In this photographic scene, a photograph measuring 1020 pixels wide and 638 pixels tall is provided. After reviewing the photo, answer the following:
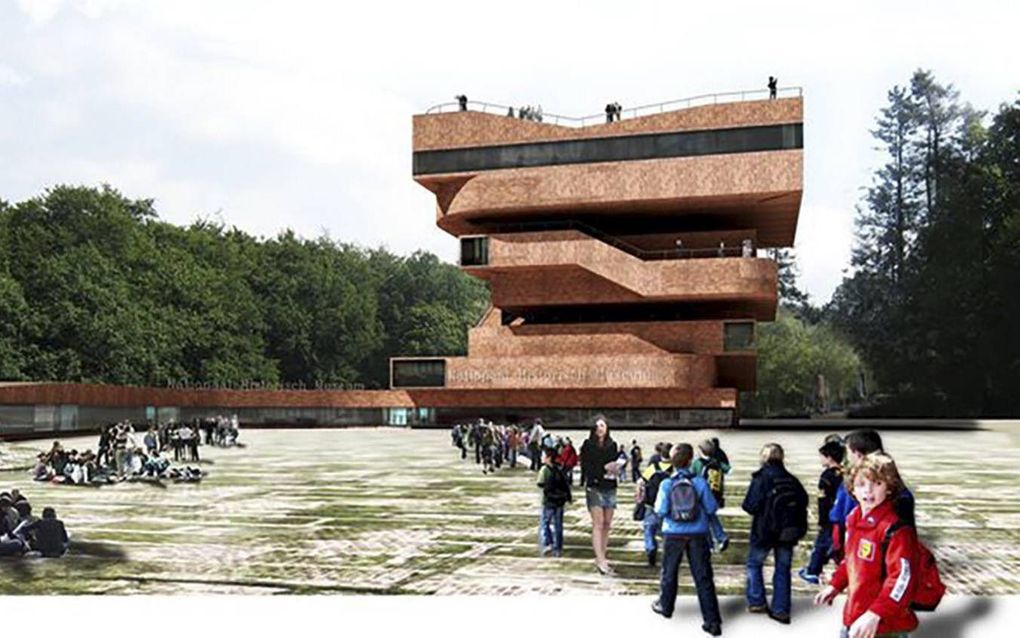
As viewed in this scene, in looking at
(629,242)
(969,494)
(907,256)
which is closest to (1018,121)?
(907,256)

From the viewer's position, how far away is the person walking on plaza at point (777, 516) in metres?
9.24

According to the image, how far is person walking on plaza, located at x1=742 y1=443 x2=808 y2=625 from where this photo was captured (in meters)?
9.24

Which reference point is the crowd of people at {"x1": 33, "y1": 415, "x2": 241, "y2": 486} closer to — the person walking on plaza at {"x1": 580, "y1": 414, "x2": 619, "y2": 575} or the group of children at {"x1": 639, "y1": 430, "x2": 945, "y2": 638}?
the person walking on plaza at {"x1": 580, "y1": 414, "x2": 619, "y2": 575}

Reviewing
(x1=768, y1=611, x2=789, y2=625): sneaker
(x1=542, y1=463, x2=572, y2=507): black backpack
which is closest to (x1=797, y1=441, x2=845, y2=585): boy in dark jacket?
(x1=768, y1=611, x2=789, y2=625): sneaker

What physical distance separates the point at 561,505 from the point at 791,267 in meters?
108

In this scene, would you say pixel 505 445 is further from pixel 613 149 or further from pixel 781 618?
pixel 613 149

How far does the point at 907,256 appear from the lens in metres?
93.0

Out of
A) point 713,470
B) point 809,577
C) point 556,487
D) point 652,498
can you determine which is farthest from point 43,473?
point 809,577

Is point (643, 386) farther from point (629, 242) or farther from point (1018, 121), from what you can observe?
point (1018, 121)

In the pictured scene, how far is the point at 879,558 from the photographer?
5.66 metres

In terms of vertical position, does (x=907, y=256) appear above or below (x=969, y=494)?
above

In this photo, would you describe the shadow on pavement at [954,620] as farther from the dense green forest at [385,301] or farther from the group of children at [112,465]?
the dense green forest at [385,301]

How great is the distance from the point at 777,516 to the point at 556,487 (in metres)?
3.66

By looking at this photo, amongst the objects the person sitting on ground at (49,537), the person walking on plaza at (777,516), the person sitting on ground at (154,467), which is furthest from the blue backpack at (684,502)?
the person sitting on ground at (154,467)
